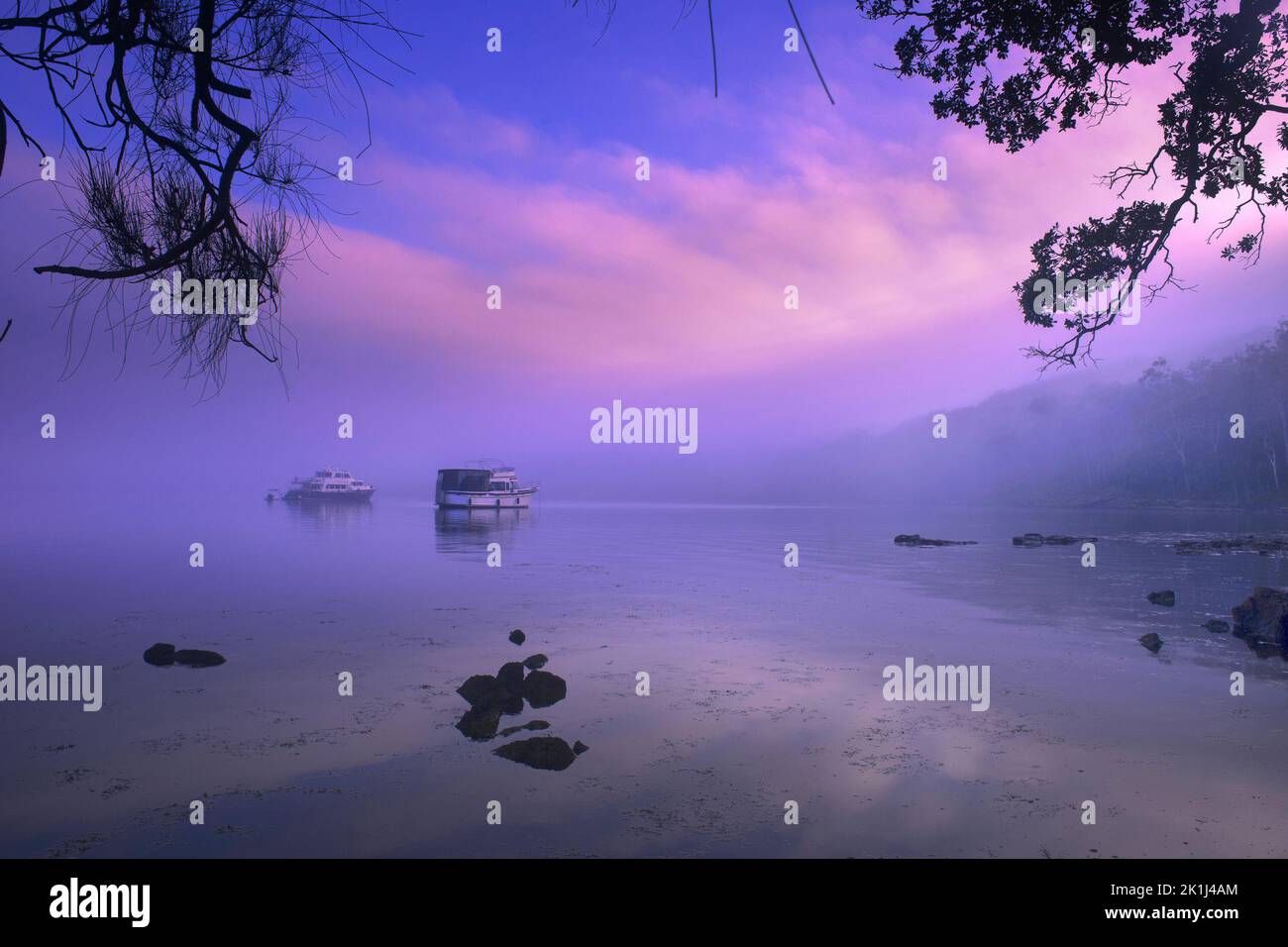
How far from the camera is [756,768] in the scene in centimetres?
862

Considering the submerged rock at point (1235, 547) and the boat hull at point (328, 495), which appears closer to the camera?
the submerged rock at point (1235, 547)

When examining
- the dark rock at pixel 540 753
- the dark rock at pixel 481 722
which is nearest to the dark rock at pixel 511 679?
the dark rock at pixel 481 722

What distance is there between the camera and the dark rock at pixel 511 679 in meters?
11.0

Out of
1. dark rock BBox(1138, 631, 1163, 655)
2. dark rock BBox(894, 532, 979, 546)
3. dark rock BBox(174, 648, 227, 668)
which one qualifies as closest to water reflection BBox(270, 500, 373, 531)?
dark rock BBox(894, 532, 979, 546)

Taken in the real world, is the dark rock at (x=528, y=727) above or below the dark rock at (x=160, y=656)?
below

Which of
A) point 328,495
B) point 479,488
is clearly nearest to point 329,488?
point 328,495

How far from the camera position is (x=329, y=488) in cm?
14400

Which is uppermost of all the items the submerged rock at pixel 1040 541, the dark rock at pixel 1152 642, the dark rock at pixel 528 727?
the dark rock at pixel 528 727

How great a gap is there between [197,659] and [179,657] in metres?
0.41

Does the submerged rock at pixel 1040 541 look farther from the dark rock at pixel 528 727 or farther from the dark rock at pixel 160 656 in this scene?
the dark rock at pixel 160 656

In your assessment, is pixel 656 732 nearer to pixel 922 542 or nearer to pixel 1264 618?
pixel 1264 618

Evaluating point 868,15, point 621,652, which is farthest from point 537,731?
point 868,15
